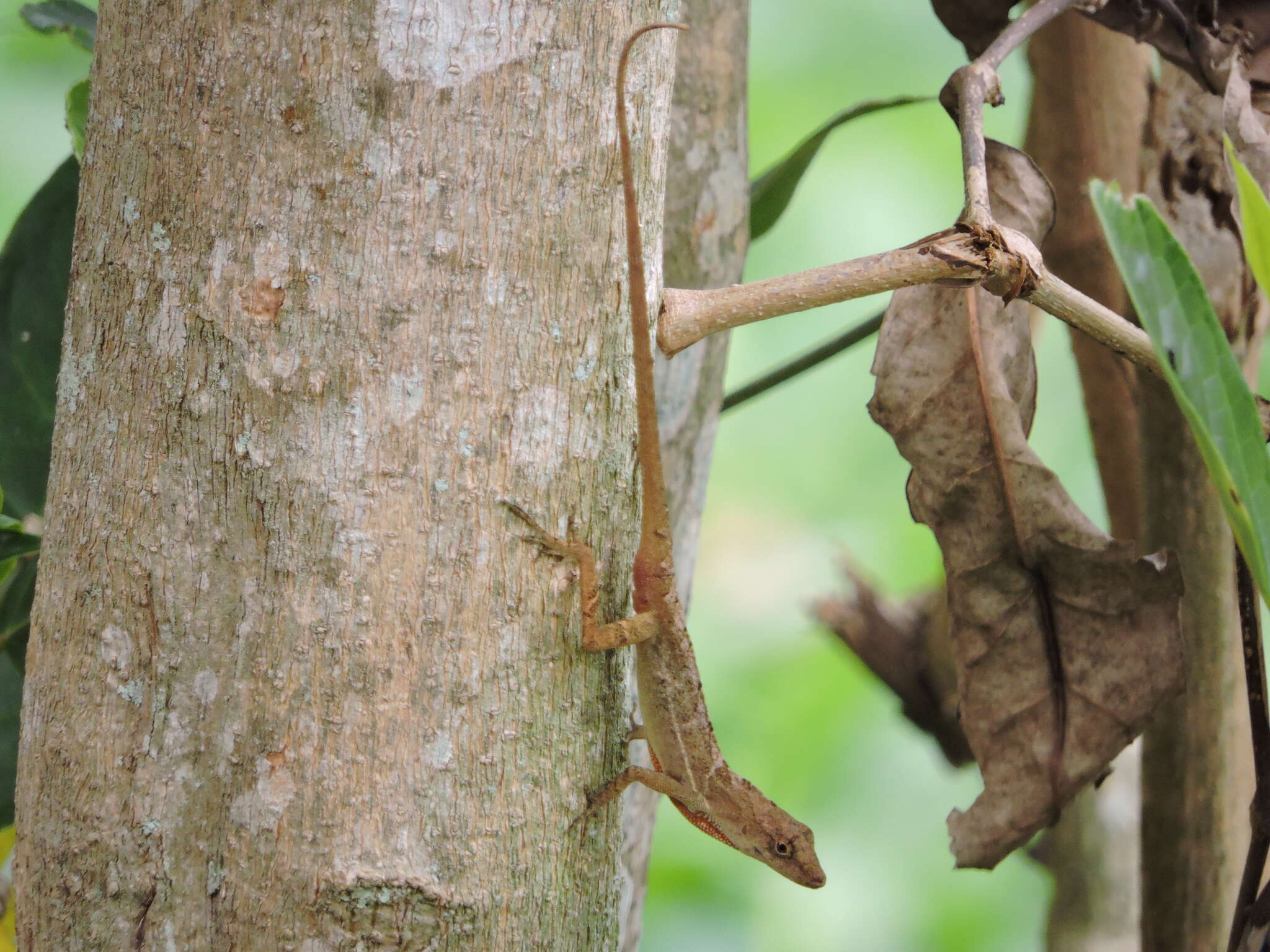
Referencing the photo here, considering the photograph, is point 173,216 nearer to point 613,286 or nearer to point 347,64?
point 347,64

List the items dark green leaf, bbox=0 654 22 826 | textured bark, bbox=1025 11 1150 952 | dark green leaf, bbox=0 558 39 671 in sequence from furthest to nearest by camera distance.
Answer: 1. textured bark, bbox=1025 11 1150 952
2. dark green leaf, bbox=0 558 39 671
3. dark green leaf, bbox=0 654 22 826

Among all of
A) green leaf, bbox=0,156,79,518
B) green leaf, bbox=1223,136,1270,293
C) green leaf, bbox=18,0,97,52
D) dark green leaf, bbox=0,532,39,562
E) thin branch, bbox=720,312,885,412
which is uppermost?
green leaf, bbox=18,0,97,52

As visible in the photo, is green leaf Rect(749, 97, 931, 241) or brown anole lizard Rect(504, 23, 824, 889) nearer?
brown anole lizard Rect(504, 23, 824, 889)

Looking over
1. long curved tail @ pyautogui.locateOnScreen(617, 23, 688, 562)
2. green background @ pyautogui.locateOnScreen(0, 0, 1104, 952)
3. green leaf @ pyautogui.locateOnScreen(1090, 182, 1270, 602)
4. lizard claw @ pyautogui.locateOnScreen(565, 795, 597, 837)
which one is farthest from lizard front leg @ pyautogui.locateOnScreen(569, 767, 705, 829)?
green background @ pyautogui.locateOnScreen(0, 0, 1104, 952)

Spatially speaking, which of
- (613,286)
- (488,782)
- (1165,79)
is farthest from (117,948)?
(1165,79)

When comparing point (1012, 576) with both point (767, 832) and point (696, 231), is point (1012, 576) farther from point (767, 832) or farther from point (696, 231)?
point (696, 231)

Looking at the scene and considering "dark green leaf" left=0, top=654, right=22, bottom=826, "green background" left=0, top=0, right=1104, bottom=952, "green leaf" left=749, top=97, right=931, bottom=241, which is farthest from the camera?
"green background" left=0, top=0, right=1104, bottom=952

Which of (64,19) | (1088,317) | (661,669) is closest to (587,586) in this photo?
(661,669)

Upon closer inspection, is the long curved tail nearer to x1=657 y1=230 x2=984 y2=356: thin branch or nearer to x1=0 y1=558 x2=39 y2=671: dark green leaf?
x1=657 y1=230 x2=984 y2=356: thin branch
